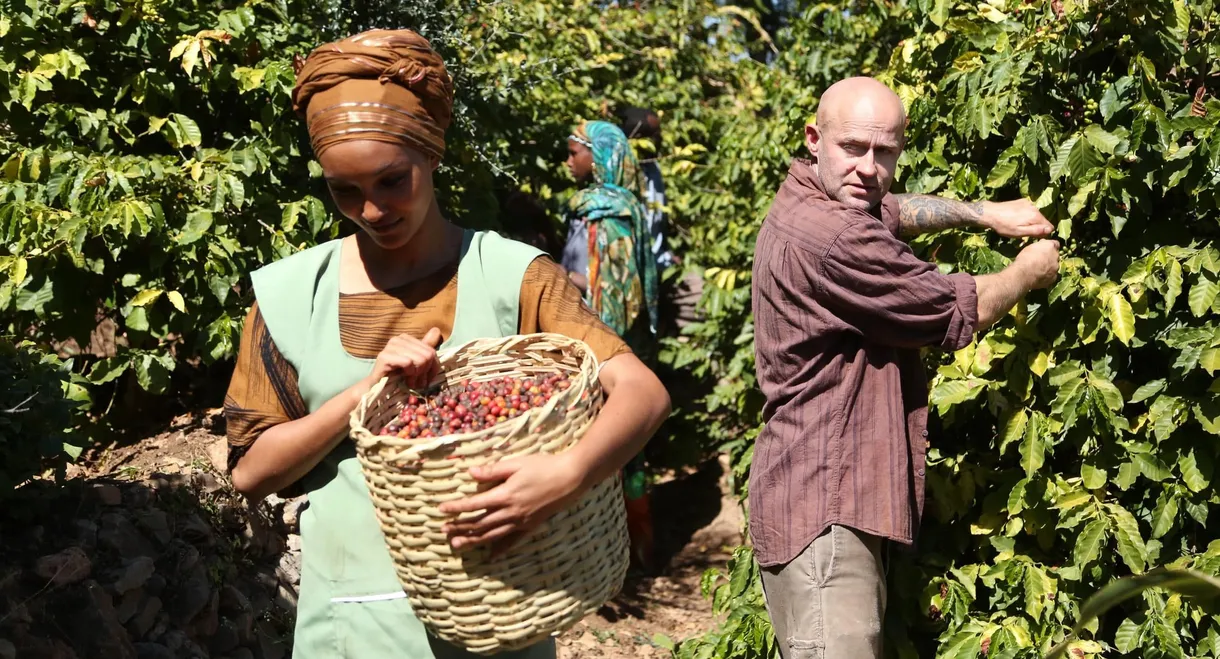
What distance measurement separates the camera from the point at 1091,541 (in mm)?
Result: 2828

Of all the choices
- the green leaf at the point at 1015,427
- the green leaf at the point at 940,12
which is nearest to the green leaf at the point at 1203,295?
the green leaf at the point at 1015,427

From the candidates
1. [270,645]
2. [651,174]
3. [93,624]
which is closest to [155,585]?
[93,624]

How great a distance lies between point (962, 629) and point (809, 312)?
3.35ft

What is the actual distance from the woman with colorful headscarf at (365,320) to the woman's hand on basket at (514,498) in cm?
18

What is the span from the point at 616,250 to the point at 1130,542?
3.09 metres

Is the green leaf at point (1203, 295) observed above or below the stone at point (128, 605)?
above

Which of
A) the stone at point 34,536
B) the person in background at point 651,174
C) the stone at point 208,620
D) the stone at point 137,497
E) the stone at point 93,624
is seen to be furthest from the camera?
the person in background at point 651,174

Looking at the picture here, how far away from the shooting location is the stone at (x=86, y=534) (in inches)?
139

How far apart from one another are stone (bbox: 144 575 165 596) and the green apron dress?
6.07 ft

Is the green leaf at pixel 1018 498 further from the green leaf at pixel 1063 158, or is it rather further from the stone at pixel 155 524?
the stone at pixel 155 524

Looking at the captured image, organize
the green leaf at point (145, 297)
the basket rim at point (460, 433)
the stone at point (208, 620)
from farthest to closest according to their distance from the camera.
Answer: the green leaf at point (145, 297) → the stone at point (208, 620) → the basket rim at point (460, 433)

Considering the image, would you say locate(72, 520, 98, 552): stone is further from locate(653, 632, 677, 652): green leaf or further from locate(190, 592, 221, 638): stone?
locate(653, 632, 677, 652): green leaf

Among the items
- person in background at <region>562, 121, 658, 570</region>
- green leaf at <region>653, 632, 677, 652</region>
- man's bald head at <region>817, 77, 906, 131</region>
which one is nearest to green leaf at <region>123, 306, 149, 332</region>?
person in background at <region>562, 121, 658, 570</region>

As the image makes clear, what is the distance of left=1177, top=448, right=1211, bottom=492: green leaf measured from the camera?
279cm
